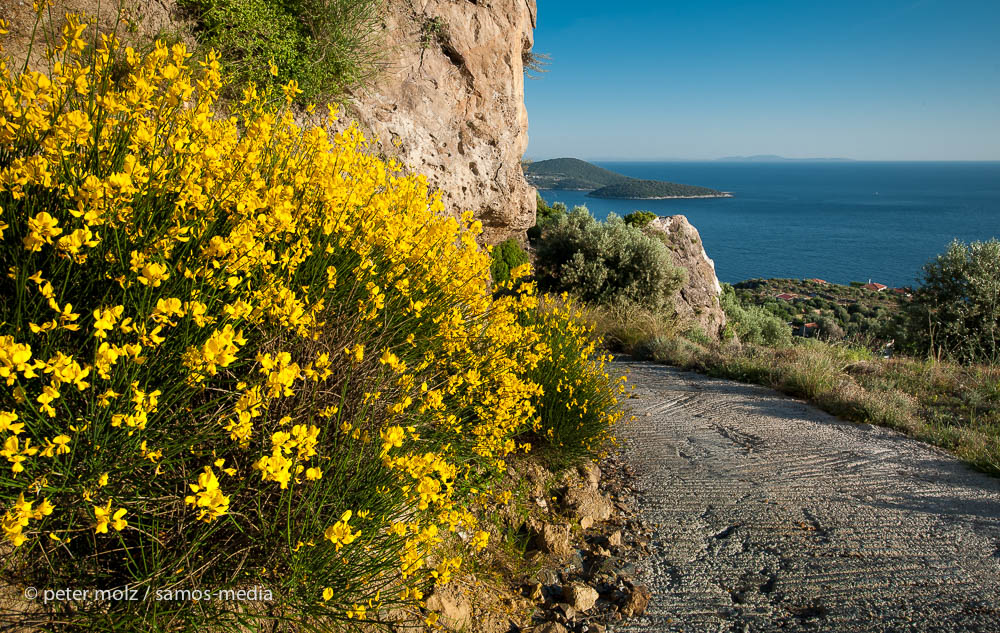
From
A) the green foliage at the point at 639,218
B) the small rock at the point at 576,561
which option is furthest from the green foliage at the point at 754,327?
the small rock at the point at 576,561

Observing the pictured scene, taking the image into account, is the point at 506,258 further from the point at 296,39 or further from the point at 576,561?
the point at 576,561

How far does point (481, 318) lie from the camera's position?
3.13m

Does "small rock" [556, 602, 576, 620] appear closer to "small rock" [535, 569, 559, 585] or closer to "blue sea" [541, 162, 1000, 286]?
"small rock" [535, 569, 559, 585]

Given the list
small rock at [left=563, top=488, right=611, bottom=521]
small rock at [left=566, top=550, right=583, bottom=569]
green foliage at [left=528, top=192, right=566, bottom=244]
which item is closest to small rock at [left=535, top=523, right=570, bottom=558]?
small rock at [left=566, top=550, right=583, bottom=569]

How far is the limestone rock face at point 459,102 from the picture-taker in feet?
20.7

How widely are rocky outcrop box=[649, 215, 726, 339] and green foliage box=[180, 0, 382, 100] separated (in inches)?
307

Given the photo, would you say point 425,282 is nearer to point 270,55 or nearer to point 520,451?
point 520,451

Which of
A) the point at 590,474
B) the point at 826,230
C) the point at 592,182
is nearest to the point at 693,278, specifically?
the point at 590,474

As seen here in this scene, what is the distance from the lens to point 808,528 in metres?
2.99

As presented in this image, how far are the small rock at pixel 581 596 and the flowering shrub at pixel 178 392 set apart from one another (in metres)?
0.66

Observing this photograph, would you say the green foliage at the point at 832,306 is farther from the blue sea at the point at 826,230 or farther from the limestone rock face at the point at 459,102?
the limestone rock face at the point at 459,102

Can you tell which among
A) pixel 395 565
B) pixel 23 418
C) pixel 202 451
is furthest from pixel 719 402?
pixel 23 418

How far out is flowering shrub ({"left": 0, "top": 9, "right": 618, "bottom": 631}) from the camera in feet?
4.63

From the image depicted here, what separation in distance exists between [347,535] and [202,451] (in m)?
0.62
